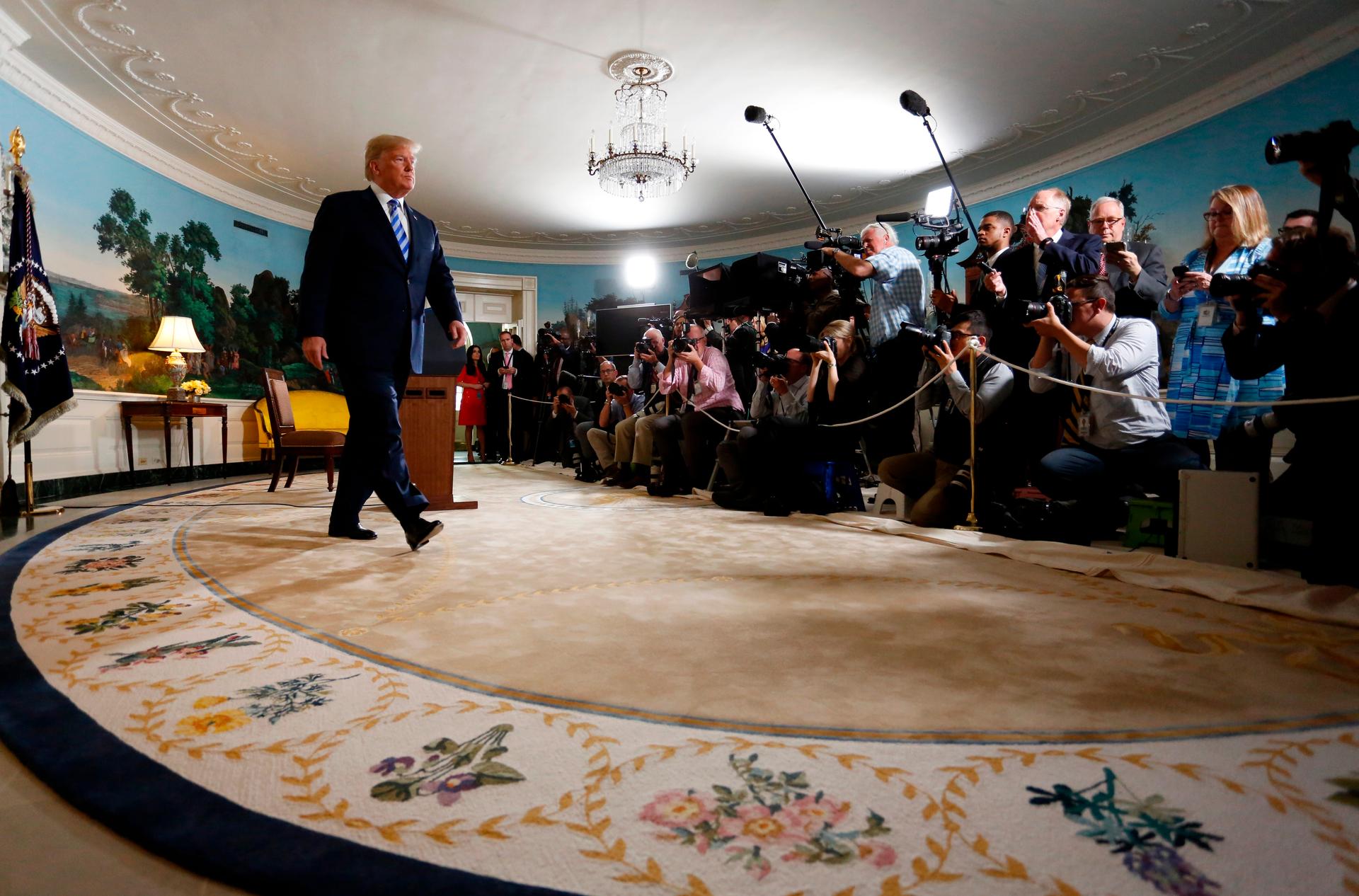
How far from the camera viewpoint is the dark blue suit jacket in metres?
2.50

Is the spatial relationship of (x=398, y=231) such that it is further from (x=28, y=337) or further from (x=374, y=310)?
(x=28, y=337)

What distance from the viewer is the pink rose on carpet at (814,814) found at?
799 mm

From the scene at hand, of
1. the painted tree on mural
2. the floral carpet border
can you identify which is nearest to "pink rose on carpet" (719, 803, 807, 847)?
the floral carpet border

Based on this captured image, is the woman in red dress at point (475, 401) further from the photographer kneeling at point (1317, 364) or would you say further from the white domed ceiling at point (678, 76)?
the photographer kneeling at point (1317, 364)

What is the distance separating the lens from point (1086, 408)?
2.88 m

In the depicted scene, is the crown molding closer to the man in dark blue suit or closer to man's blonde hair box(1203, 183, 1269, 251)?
the man in dark blue suit

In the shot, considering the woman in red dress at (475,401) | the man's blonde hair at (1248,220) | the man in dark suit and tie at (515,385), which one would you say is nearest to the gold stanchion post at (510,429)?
the man in dark suit and tie at (515,385)

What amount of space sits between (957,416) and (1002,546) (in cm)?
83

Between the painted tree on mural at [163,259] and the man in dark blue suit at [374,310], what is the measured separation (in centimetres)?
488

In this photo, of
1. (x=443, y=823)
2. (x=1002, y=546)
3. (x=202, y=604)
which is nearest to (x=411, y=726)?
(x=443, y=823)

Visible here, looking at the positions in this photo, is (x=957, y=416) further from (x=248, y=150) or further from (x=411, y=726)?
(x=248, y=150)

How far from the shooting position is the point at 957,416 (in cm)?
326

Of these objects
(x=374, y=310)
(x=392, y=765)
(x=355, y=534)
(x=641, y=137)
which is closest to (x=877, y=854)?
(x=392, y=765)

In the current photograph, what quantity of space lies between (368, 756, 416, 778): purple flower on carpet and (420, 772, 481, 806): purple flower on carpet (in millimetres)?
62
